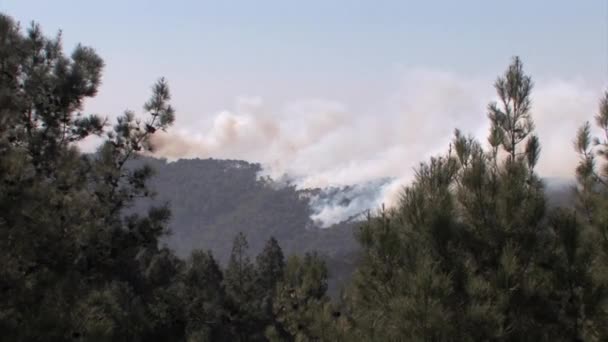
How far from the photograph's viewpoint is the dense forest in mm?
8445

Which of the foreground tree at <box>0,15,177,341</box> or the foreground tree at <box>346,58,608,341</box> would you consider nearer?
the foreground tree at <box>0,15,177,341</box>

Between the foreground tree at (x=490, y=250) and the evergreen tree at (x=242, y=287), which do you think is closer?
the foreground tree at (x=490, y=250)

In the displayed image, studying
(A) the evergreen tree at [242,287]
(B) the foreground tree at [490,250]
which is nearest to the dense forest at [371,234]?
(B) the foreground tree at [490,250]

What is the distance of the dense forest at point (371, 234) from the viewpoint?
845 centimetres

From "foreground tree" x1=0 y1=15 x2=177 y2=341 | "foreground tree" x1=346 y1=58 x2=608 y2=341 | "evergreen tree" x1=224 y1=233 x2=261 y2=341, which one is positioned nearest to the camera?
"foreground tree" x1=0 y1=15 x2=177 y2=341

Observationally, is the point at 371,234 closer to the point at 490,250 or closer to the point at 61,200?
the point at 490,250

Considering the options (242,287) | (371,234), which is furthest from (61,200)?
(242,287)

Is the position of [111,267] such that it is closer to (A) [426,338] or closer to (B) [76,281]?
(B) [76,281]

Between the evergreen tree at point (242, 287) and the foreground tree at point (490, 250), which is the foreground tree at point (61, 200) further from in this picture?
the evergreen tree at point (242, 287)

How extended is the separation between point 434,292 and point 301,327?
28.4ft

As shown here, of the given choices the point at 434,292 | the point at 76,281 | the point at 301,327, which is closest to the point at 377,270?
the point at 434,292

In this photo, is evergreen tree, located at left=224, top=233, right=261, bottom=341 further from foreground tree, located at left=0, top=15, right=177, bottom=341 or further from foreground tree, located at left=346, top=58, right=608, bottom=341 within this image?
foreground tree, located at left=346, top=58, right=608, bottom=341

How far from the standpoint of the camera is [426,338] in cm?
845

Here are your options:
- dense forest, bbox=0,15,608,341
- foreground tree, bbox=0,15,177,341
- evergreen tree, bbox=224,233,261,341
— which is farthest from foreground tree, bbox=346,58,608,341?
evergreen tree, bbox=224,233,261,341
